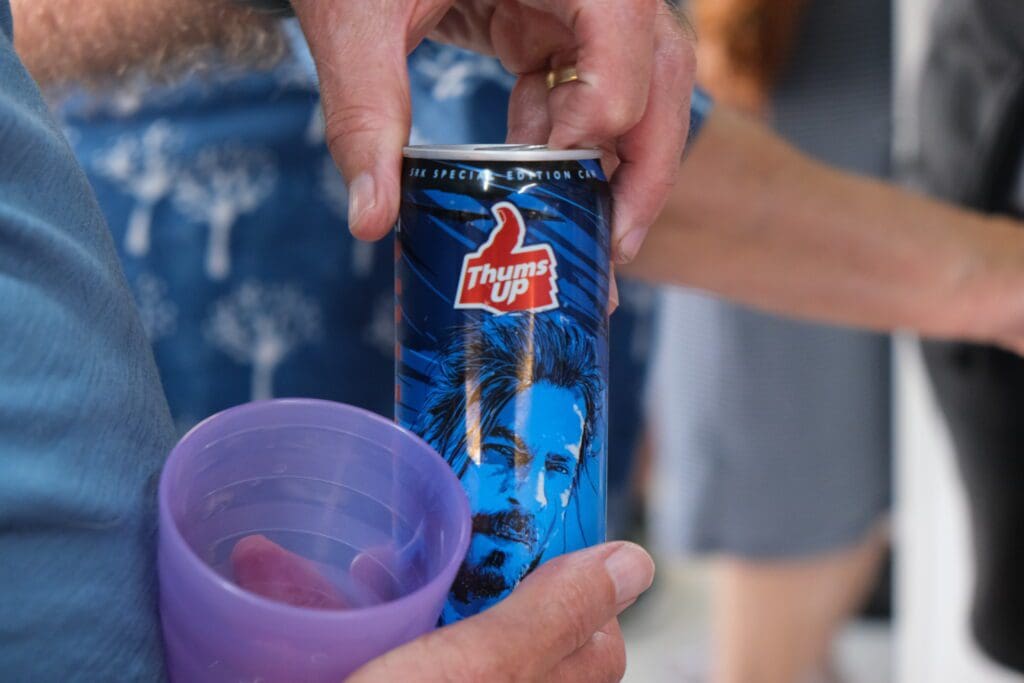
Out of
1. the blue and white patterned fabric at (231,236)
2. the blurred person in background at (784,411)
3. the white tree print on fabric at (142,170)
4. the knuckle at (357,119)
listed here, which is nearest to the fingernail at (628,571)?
the knuckle at (357,119)

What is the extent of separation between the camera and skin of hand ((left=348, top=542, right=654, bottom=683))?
1.57 ft

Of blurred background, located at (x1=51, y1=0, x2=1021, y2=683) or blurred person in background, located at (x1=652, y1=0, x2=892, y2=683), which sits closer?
blurred background, located at (x1=51, y1=0, x2=1021, y2=683)

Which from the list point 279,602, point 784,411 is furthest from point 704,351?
point 279,602

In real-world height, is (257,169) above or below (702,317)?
above

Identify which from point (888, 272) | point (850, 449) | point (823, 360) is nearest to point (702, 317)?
point (823, 360)

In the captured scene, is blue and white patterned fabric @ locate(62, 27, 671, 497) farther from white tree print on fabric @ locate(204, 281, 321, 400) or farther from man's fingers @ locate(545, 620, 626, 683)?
man's fingers @ locate(545, 620, 626, 683)

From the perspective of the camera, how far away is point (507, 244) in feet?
1.80

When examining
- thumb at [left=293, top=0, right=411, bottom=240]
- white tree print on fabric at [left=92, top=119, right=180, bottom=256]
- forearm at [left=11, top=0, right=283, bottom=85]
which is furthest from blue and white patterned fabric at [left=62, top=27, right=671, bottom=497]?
thumb at [left=293, top=0, right=411, bottom=240]

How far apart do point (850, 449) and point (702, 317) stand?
33 cm

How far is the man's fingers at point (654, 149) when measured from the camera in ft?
2.13

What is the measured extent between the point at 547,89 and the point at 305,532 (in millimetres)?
317

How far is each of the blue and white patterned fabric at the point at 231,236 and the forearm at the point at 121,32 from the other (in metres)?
0.32

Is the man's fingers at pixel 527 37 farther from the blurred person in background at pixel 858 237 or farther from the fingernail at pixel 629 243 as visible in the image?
the blurred person in background at pixel 858 237

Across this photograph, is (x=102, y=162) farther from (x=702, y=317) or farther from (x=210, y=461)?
(x=702, y=317)
